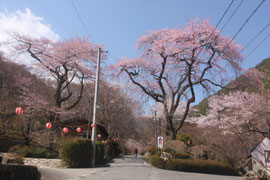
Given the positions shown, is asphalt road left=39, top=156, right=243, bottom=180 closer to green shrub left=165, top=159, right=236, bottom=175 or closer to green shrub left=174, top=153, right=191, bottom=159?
green shrub left=165, top=159, right=236, bottom=175

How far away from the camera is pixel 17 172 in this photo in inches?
231

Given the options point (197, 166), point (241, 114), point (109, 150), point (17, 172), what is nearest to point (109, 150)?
point (109, 150)

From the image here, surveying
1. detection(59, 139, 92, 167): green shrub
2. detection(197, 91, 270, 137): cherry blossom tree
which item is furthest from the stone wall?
detection(197, 91, 270, 137): cherry blossom tree

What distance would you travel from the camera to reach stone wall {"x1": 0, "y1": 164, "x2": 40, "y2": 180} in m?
5.26

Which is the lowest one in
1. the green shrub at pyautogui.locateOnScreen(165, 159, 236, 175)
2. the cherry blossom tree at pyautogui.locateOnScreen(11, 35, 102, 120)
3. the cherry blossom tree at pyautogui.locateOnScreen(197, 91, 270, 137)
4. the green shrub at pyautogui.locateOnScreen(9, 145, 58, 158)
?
the green shrub at pyautogui.locateOnScreen(165, 159, 236, 175)

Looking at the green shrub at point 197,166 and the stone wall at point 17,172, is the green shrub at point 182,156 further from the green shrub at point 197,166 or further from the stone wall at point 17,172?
the stone wall at point 17,172

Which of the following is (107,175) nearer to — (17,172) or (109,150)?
(17,172)

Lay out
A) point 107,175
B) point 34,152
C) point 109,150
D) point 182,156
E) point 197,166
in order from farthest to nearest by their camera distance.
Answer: point 109,150
point 182,156
point 197,166
point 34,152
point 107,175

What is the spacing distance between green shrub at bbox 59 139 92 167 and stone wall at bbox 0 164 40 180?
4639 mm

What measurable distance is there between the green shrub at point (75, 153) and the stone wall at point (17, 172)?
15.2 feet

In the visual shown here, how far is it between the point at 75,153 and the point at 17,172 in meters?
6.33

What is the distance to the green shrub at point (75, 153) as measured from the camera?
1192 cm

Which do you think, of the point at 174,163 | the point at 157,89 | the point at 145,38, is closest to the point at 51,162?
the point at 174,163

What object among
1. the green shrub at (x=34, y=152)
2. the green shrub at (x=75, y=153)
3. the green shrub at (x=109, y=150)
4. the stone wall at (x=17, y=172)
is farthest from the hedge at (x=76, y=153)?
the green shrub at (x=109, y=150)
